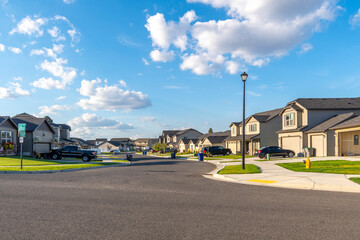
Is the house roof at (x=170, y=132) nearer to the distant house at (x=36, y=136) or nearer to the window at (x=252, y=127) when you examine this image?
the window at (x=252, y=127)

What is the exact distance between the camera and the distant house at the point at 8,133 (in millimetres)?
34406

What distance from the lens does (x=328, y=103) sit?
32.4 metres

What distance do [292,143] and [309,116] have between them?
3.90m

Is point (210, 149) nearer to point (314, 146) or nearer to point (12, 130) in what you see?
point (314, 146)

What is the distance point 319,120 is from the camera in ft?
102

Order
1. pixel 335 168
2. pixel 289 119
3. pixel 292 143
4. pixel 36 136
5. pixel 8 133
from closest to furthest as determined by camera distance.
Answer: pixel 335 168 → pixel 292 143 → pixel 289 119 → pixel 8 133 → pixel 36 136

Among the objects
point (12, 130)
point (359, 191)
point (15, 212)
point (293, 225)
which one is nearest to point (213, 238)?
point (293, 225)

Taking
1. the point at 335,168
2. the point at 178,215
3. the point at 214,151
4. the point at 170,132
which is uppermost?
the point at 170,132

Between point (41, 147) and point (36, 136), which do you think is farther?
point (41, 147)

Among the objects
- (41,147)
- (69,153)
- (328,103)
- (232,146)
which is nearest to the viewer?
(328,103)

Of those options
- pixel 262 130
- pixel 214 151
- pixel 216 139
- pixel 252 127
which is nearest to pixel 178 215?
pixel 262 130

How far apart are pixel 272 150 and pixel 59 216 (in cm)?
2847

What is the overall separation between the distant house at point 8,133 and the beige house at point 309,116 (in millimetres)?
35552

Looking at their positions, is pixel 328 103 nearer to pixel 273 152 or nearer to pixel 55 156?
pixel 273 152
